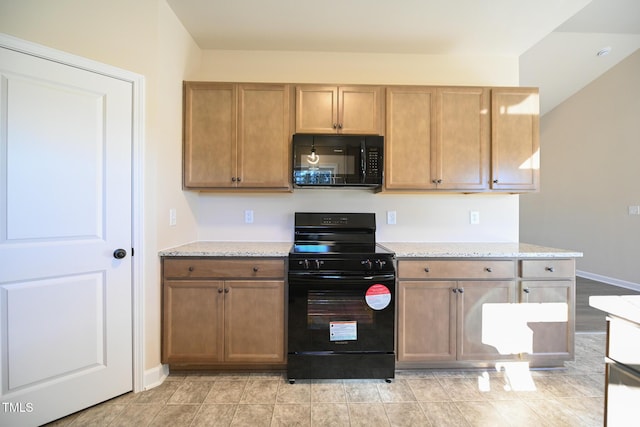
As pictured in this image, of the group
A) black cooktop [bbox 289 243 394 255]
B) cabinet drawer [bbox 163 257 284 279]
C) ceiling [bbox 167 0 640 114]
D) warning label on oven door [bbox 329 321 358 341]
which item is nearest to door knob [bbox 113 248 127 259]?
cabinet drawer [bbox 163 257 284 279]

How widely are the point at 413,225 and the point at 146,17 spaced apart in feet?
8.90

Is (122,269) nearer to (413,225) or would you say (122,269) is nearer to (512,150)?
(413,225)

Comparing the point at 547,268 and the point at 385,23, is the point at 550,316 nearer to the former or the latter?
the point at 547,268

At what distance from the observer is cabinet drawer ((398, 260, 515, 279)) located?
6.47 feet

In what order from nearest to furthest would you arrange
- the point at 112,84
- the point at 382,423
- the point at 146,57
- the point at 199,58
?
the point at 382,423
the point at 112,84
the point at 146,57
the point at 199,58

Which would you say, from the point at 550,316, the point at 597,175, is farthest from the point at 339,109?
the point at 597,175

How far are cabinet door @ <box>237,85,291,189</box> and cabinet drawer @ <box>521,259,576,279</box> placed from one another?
6.66 feet

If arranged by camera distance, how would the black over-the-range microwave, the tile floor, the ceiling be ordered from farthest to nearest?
the black over-the-range microwave, the ceiling, the tile floor

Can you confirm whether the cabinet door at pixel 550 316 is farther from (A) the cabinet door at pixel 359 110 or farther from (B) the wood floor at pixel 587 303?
(A) the cabinet door at pixel 359 110

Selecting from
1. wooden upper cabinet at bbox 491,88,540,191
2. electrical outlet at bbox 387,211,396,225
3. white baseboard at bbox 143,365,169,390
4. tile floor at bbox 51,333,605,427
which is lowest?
tile floor at bbox 51,333,605,427

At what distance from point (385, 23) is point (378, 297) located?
218cm

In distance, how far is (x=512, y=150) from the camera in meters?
2.25

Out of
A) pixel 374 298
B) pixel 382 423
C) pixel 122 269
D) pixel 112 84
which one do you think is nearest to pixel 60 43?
pixel 112 84

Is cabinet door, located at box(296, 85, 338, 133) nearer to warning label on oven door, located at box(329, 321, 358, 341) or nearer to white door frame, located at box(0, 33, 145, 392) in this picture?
white door frame, located at box(0, 33, 145, 392)
